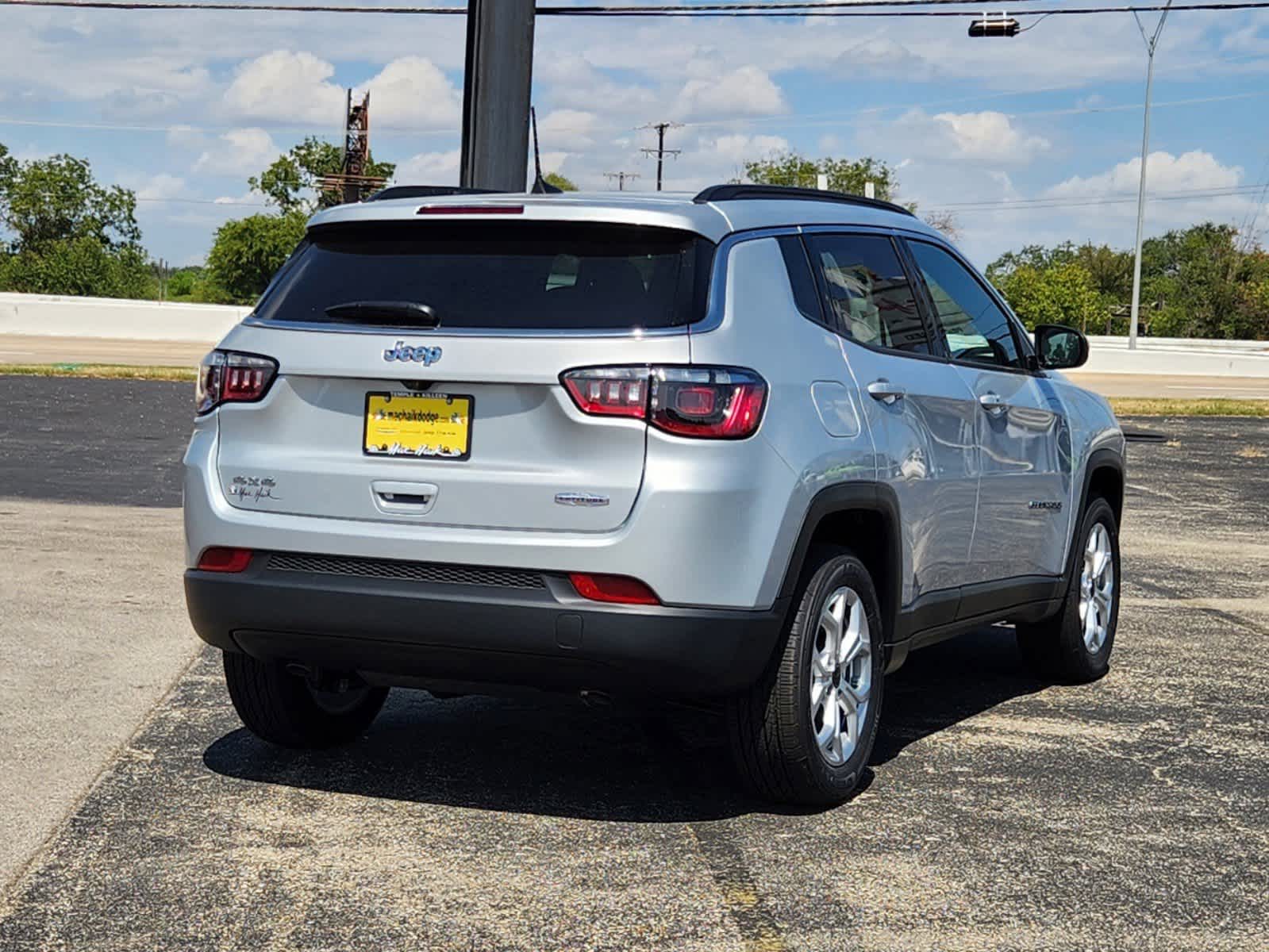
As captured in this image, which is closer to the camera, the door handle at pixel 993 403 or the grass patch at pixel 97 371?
the door handle at pixel 993 403

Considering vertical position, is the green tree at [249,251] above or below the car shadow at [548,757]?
above

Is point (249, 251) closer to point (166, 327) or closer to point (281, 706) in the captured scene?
point (166, 327)

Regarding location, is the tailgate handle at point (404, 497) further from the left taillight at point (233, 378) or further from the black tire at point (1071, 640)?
the black tire at point (1071, 640)

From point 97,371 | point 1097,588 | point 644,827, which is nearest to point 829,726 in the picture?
point 644,827

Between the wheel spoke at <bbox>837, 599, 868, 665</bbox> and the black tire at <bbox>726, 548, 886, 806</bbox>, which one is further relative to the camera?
the wheel spoke at <bbox>837, 599, 868, 665</bbox>

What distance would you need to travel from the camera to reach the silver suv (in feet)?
15.3

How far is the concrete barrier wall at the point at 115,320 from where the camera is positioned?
160 feet

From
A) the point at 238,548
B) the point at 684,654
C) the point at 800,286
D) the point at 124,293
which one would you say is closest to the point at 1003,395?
the point at 800,286

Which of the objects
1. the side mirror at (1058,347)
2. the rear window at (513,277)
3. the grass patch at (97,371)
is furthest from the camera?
the grass patch at (97,371)

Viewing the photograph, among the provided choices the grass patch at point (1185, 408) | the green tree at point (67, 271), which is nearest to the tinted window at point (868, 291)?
the grass patch at point (1185, 408)

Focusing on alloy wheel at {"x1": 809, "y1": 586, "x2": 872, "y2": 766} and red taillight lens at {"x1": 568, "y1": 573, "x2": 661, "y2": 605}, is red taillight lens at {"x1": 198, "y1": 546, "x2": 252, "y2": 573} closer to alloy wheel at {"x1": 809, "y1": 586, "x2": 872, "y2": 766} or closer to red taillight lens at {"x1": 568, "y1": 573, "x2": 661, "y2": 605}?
red taillight lens at {"x1": 568, "y1": 573, "x2": 661, "y2": 605}

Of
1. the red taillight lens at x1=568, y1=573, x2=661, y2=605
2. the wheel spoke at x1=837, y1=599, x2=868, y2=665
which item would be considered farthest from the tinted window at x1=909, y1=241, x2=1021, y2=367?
the red taillight lens at x1=568, y1=573, x2=661, y2=605

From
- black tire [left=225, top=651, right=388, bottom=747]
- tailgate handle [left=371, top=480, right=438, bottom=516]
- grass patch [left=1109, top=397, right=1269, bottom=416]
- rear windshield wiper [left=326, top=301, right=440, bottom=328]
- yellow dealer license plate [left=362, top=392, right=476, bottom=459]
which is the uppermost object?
rear windshield wiper [left=326, top=301, right=440, bottom=328]

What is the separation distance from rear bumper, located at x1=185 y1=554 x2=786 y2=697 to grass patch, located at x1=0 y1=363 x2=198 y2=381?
2431 centimetres
